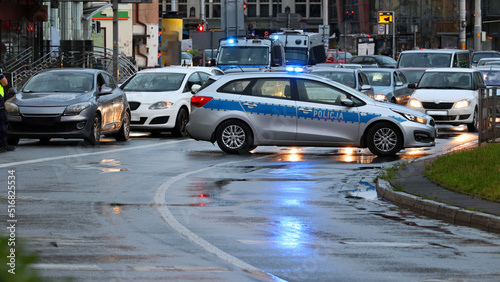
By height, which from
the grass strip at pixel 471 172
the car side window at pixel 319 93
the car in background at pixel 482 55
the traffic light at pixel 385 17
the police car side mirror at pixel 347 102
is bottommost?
the grass strip at pixel 471 172

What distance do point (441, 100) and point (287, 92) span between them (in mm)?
8468

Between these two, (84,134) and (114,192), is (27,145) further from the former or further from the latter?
(114,192)

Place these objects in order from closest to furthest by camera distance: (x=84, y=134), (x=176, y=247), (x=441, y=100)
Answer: (x=176, y=247), (x=84, y=134), (x=441, y=100)

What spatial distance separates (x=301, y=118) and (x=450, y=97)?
878 centimetres

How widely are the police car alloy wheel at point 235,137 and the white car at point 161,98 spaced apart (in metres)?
4.83

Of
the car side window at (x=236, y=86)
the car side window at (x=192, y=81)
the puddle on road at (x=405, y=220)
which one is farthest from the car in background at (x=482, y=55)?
the puddle on road at (x=405, y=220)

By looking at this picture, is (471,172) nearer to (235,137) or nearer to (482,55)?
(235,137)

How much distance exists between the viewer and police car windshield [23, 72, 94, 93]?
66.4 feet

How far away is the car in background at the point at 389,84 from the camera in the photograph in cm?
2991

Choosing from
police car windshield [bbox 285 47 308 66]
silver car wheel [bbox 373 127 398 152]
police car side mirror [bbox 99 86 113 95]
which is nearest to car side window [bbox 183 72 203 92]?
police car side mirror [bbox 99 86 113 95]

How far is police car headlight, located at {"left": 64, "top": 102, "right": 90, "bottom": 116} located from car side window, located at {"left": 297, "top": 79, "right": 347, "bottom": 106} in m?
4.35

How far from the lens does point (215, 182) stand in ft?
43.7

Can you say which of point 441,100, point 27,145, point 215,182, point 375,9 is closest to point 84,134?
point 27,145

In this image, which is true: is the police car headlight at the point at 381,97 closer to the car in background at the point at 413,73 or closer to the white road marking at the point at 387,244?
the car in background at the point at 413,73
